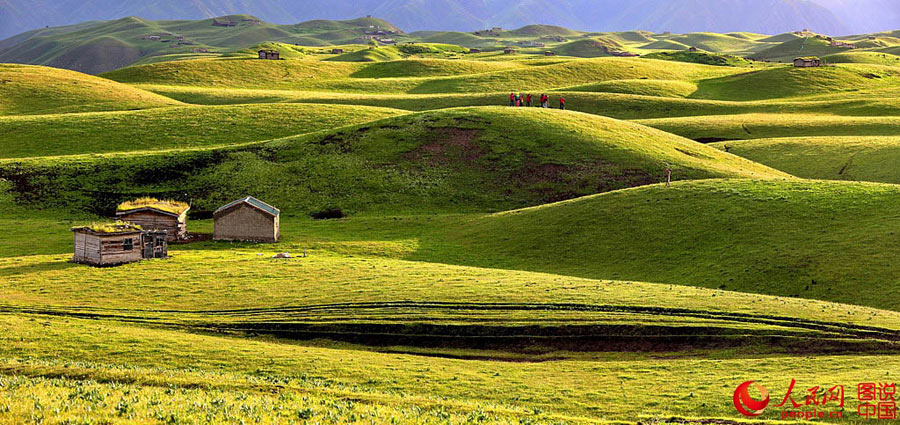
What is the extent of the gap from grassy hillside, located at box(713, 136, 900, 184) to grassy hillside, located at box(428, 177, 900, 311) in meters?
25.2

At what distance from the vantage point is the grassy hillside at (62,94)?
133 m

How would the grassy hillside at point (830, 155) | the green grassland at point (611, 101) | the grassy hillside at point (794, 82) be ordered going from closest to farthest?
the grassy hillside at point (830, 155), the green grassland at point (611, 101), the grassy hillside at point (794, 82)

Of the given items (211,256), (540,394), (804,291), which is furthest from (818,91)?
(540,394)

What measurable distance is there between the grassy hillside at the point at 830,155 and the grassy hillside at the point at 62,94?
355ft

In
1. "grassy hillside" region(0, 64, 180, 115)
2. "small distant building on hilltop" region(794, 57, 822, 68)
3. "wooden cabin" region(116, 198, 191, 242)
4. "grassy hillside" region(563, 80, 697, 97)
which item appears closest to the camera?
"wooden cabin" region(116, 198, 191, 242)

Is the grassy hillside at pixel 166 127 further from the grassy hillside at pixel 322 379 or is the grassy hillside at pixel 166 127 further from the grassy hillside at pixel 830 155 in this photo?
the grassy hillside at pixel 322 379

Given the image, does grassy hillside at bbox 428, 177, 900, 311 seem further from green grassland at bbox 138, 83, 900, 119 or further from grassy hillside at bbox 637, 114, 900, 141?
green grassland at bbox 138, 83, 900, 119

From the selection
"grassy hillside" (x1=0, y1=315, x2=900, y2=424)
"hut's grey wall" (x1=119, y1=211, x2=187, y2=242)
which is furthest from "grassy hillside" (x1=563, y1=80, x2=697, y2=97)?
"grassy hillside" (x1=0, y1=315, x2=900, y2=424)

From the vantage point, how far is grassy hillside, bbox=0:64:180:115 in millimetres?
132875

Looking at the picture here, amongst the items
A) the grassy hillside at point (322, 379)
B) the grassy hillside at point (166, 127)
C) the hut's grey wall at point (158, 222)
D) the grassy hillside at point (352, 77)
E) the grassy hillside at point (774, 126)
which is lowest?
the hut's grey wall at point (158, 222)

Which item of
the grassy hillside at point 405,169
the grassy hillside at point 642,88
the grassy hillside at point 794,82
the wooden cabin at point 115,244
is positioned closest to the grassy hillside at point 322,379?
the wooden cabin at point 115,244

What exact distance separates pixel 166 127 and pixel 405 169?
Answer: 47183 millimetres

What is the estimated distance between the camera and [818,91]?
163375mm

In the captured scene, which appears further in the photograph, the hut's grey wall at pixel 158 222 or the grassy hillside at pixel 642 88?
the grassy hillside at pixel 642 88
